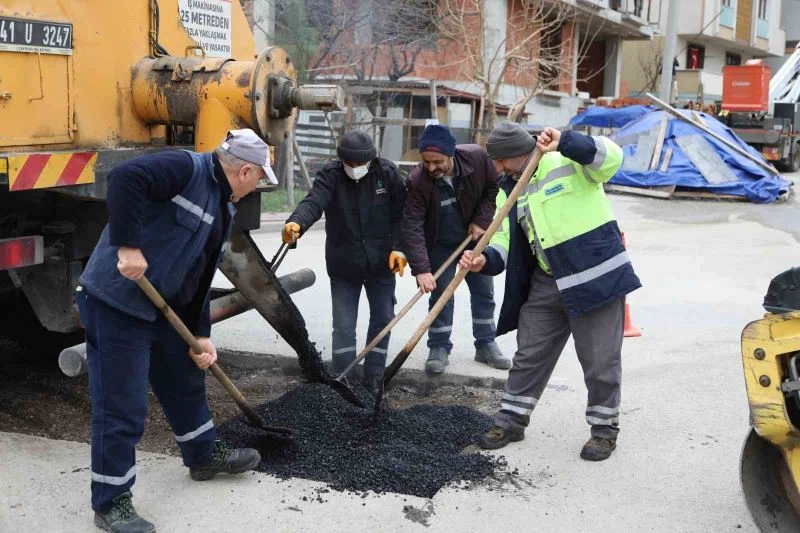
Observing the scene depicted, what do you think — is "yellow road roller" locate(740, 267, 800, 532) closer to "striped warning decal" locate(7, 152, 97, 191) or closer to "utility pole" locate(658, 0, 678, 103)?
"striped warning decal" locate(7, 152, 97, 191)

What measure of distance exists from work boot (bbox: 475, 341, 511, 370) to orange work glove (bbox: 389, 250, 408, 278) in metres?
1.00

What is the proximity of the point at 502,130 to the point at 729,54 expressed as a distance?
42.3 meters

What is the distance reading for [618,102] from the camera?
878 inches

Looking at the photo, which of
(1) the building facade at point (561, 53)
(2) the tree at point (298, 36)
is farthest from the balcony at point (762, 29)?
(2) the tree at point (298, 36)

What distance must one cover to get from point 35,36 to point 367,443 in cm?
249

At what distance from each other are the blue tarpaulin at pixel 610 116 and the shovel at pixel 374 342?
1493 cm

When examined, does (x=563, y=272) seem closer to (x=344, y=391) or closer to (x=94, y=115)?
(x=344, y=391)

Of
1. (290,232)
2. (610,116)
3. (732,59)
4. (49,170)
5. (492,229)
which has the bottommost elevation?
(290,232)

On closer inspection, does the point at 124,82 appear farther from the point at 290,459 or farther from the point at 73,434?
the point at 290,459

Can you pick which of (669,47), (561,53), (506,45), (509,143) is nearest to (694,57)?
(561,53)

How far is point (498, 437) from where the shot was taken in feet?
14.5

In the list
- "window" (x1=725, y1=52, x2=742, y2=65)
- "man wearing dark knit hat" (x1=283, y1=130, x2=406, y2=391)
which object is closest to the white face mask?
"man wearing dark knit hat" (x1=283, y1=130, x2=406, y2=391)

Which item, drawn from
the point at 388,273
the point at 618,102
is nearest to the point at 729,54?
the point at 618,102

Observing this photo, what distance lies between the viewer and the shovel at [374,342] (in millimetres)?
4790
